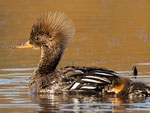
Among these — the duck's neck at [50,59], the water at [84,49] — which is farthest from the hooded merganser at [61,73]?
the water at [84,49]

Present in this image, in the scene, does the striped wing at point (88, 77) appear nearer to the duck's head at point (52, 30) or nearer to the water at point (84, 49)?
the water at point (84, 49)

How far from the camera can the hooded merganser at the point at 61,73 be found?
10766mm

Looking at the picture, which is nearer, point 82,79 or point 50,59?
point 82,79

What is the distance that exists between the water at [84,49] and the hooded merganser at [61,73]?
22cm

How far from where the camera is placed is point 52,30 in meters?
12.0

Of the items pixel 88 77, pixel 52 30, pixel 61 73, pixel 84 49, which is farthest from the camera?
pixel 84 49

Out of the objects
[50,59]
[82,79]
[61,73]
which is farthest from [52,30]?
[82,79]

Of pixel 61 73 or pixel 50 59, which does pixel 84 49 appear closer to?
pixel 50 59

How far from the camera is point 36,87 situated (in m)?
11.7

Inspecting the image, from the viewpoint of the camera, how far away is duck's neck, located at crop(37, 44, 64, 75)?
477 inches

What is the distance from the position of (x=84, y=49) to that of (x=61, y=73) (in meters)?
5.74

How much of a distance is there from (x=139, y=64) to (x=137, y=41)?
12.0ft

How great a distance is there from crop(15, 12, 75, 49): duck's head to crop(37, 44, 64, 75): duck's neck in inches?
3.3


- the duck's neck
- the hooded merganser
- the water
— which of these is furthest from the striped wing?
the duck's neck
